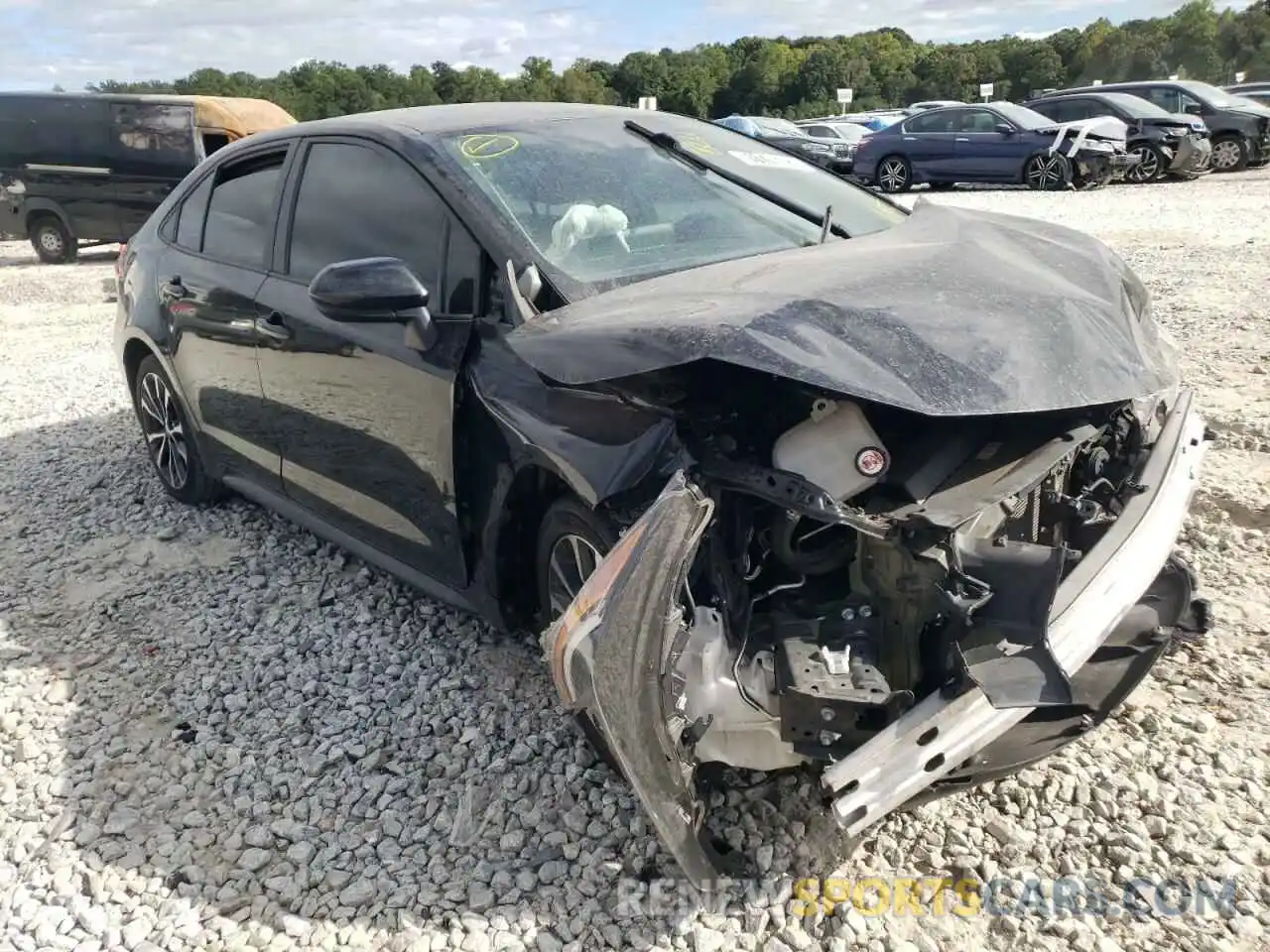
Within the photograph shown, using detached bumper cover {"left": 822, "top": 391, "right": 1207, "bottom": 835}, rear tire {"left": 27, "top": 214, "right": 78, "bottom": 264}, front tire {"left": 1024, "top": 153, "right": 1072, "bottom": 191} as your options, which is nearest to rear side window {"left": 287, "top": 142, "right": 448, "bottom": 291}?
detached bumper cover {"left": 822, "top": 391, "right": 1207, "bottom": 835}

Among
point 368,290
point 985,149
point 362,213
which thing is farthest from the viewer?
point 985,149

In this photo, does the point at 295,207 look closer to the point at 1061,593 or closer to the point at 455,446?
the point at 455,446

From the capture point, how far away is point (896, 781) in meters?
2.04

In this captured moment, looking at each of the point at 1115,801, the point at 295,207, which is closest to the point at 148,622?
the point at 295,207

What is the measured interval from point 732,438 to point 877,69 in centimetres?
7019

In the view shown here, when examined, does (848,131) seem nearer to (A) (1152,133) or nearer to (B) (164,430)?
(A) (1152,133)

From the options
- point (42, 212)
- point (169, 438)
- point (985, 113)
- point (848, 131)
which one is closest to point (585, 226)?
point (169, 438)

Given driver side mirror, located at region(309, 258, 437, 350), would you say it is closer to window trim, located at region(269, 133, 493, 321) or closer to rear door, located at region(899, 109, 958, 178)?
window trim, located at region(269, 133, 493, 321)

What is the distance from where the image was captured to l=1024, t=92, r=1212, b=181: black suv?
52.4 ft

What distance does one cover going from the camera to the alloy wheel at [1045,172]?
51.7 ft

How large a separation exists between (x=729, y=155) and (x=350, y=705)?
2319 mm

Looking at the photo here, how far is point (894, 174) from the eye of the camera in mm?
17562

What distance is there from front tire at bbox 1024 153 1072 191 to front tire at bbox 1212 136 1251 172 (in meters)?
3.72

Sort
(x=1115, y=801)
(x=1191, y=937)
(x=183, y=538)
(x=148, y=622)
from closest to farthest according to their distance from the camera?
1. (x=1191, y=937)
2. (x=1115, y=801)
3. (x=148, y=622)
4. (x=183, y=538)
